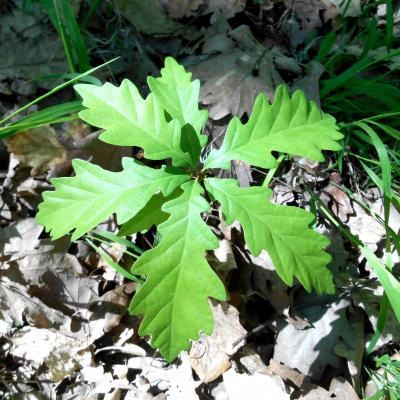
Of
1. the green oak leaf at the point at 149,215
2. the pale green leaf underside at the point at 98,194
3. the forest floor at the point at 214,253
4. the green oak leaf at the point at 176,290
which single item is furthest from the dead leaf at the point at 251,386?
the pale green leaf underside at the point at 98,194

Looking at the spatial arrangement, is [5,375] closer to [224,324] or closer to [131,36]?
[224,324]

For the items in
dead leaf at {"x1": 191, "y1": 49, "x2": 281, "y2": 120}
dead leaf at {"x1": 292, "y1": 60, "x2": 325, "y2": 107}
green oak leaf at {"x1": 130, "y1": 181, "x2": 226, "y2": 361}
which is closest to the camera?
green oak leaf at {"x1": 130, "y1": 181, "x2": 226, "y2": 361}

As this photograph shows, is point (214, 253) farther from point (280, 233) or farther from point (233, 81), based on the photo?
point (233, 81)

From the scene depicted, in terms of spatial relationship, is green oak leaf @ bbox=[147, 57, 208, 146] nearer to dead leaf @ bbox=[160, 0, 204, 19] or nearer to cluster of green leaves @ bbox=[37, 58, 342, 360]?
cluster of green leaves @ bbox=[37, 58, 342, 360]

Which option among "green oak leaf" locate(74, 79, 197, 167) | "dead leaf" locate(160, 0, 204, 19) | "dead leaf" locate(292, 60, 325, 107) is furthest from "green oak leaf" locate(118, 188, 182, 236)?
"dead leaf" locate(160, 0, 204, 19)

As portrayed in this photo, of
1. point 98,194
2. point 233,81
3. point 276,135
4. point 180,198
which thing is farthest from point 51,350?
point 233,81

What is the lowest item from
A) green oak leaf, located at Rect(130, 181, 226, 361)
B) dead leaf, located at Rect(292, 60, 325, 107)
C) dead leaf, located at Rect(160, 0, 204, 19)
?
green oak leaf, located at Rect(130, 181, 226, 361)

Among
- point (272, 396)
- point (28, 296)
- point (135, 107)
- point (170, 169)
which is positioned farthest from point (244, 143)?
point (28, 296)

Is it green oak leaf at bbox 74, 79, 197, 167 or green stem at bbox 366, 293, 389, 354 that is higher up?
green oak leaf at bbox 74, 79, 197, 167
